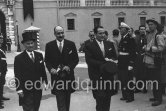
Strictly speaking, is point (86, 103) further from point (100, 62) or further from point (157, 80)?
point (100, 62)

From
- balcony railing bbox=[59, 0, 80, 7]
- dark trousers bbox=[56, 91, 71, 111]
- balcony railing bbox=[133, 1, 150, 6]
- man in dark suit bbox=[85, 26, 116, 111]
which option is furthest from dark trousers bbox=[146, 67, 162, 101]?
balcony railing bbox=[133, 1, 150, 6]

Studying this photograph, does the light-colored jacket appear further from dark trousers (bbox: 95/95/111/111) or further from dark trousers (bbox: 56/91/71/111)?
dark trousers (bbox: 56/91/71/111)

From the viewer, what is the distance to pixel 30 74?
639 centimetres

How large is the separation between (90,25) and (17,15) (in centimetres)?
848

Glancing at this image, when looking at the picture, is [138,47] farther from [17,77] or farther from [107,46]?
[17,77]

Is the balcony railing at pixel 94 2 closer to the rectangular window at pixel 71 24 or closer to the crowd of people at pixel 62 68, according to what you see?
the rectangular window at pixel 71 24

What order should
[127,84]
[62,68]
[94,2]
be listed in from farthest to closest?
[94,2] → [127,84] → [62,68]

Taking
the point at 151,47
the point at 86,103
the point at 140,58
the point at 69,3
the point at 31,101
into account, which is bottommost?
the point at 86,103

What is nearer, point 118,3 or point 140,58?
point 140,58

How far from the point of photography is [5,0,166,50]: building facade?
37.3 meters

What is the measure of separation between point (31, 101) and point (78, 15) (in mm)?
32693

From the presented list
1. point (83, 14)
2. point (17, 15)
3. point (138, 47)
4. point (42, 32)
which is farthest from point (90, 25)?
point (138, 47)

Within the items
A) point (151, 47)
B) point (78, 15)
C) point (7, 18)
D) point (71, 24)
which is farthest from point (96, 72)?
point (78, 15)

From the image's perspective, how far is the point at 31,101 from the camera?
6340 millimetres
